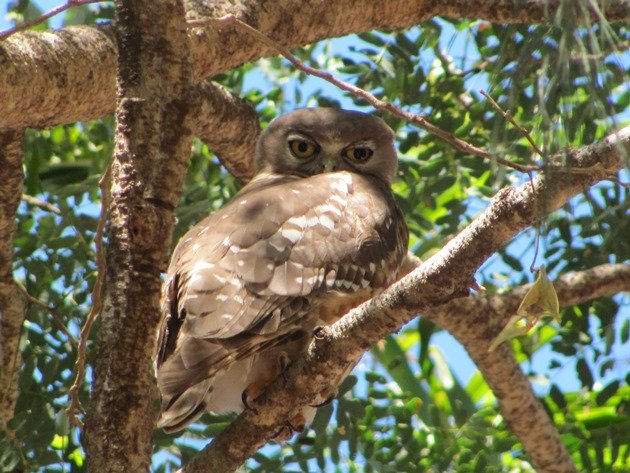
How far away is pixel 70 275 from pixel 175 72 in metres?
1.60

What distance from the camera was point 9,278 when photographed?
388 centimetres

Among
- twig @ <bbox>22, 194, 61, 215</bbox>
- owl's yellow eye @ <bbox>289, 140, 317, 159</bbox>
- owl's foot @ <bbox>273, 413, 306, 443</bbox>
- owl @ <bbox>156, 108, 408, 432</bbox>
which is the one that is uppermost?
owl's yellow eye @ <bbox>289, 140, 317, 159</bbox>

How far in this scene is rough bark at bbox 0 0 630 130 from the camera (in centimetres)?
349

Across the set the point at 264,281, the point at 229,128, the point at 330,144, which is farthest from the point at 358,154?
the point at 264,281

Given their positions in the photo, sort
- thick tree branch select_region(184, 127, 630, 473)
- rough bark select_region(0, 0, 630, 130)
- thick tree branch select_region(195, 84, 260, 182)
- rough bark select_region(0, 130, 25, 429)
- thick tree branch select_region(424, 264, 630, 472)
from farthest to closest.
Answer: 1. thick tree branch select_region(195, 84, 260, 182)
2. thick tree branch select_region(424, 264, 630, 472)
3. rough bark select_region(0, 130, 25, 429)
4. rough bark select_region(0, 0, 630, 130)
5. thick tree branch select_region(184, 127, 630, 473)

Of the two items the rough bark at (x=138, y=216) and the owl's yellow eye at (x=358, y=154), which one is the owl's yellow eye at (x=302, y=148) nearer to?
the owl's yellow eye at (x=358, y=154)

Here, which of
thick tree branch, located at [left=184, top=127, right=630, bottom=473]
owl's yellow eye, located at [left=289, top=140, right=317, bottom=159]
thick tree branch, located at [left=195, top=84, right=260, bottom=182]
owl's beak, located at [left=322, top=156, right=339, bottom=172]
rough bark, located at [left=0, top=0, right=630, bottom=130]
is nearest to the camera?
thick tree branch, located at [left=184, top=127, right=630, bottom=473]

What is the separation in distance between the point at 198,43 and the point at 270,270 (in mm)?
1196

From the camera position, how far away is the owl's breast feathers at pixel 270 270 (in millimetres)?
3070

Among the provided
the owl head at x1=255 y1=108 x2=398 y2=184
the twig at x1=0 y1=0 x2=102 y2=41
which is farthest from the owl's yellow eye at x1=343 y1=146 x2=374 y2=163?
the twig at x1=0 y1=0 x2=102 y2=41

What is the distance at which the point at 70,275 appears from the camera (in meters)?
4.18

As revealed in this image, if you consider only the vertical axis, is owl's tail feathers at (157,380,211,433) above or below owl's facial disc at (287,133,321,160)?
below

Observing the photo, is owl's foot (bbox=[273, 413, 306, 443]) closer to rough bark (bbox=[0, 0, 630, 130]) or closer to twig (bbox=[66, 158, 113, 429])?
twig (bbox=[66, 158, 113, 429])

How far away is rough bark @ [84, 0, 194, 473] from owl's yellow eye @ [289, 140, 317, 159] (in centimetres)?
205
